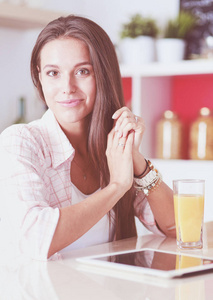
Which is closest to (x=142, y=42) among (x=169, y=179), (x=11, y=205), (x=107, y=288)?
(x=169, y=179)

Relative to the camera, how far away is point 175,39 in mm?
3059

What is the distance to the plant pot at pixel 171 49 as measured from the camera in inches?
120

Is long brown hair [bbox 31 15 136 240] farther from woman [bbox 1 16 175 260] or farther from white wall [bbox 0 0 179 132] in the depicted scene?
white wall [bbox 0 0 179 132]

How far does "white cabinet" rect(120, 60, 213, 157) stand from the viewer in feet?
10.0

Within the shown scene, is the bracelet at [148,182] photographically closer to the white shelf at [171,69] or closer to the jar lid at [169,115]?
the white shelf at [171,69]

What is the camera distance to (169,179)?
10.0ft

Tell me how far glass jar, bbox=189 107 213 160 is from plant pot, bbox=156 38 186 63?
0.32 meters

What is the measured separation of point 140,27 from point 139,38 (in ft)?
0.27

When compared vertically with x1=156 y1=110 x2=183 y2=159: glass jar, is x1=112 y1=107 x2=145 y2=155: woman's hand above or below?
above

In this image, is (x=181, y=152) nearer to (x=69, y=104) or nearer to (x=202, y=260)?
(x=69, y=104)

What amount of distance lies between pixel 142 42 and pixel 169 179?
30.0 inches

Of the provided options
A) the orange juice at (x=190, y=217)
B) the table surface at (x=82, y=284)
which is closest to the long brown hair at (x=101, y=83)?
the orange juice at (x=190, y=217)

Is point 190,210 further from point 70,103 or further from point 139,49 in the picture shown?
point 139,49

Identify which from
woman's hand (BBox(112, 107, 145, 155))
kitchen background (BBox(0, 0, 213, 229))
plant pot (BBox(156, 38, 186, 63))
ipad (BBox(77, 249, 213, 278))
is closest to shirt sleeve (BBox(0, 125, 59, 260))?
ipad (BBox(77, 249, 213, 278))
